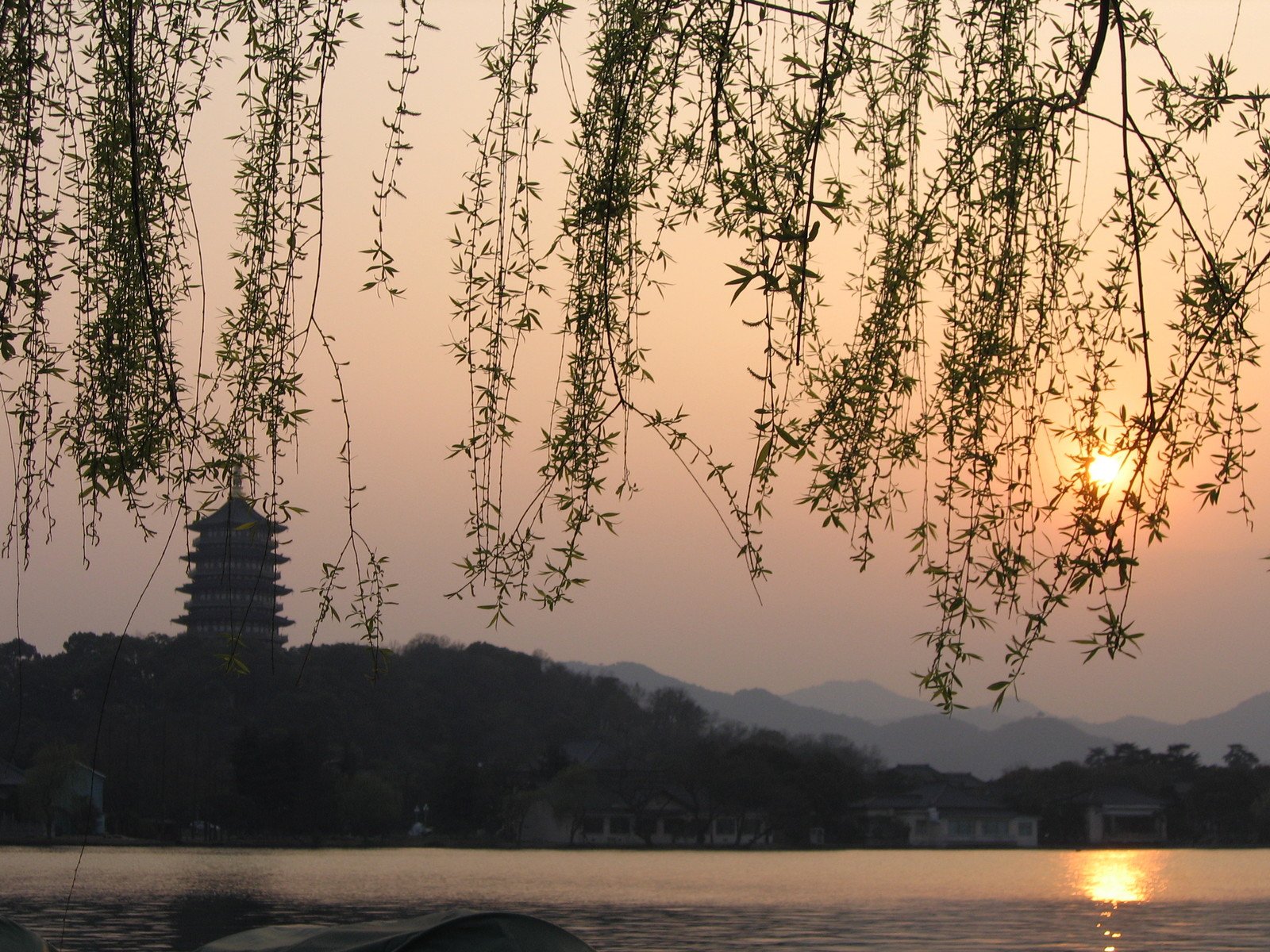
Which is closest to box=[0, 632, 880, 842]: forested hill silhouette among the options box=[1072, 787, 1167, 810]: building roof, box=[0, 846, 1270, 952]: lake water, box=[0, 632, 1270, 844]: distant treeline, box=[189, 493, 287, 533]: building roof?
box=[0, 632, 1270, 844]: distant treeline

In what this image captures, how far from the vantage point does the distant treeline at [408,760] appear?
45.5 meters

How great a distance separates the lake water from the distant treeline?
5.90 feet

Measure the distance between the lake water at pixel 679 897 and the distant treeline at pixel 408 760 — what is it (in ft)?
5.90

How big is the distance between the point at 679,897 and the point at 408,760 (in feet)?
81.2

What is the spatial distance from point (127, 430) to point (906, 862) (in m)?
49.5

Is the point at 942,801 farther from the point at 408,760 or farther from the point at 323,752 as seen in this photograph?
the point at 323,752

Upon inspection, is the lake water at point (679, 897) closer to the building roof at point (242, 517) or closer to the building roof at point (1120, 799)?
the building roof at point (1120, 799)

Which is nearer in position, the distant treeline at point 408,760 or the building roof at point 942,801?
the distant treeline at point 408,760

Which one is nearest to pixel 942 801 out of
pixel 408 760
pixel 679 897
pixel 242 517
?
pixel 408 760

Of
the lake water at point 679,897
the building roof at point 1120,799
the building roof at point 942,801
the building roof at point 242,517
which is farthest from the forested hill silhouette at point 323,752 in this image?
the building roof at point 242,517

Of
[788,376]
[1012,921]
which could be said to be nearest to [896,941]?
[1012,921]

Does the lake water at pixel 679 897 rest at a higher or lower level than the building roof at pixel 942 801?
lower

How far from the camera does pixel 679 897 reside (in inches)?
1190

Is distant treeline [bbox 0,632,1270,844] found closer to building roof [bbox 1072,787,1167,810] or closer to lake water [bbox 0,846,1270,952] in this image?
building roof [bbox 1072,787,1167,810]
